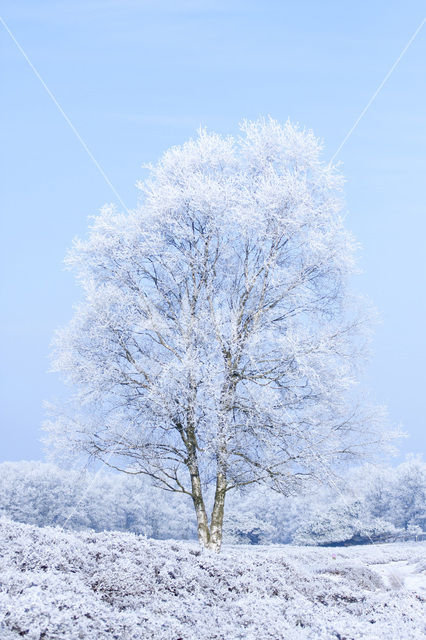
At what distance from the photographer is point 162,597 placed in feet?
21.5

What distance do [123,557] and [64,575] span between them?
1.39 metres

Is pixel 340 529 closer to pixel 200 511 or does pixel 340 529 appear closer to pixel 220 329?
pixel 200 511

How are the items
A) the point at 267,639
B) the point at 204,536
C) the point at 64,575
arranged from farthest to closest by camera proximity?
the point at 204,536 < the point at 64,575 < the point at 267,639

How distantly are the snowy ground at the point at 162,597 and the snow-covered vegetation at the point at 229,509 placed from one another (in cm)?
2850

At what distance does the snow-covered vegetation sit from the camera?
132ft

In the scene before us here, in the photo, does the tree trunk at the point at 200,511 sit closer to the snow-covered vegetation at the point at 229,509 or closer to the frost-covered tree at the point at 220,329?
the frost-covered tree at the point at 220,329

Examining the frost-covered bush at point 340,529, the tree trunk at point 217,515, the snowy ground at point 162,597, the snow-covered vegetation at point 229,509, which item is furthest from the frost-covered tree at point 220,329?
the frost-covered bush at point 340,529

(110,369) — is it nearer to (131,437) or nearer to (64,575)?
(131,437)

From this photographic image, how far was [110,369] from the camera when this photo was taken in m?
12.4

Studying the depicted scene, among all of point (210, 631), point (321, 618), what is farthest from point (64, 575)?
point (321, 618)

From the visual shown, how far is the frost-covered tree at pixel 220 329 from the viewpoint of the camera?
39.2ft

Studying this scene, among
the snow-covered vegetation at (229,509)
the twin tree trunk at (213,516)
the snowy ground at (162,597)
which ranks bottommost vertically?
the snowy ground at (162,597)

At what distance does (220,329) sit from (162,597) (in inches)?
258

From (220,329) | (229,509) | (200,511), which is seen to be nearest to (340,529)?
A: (229,509)
